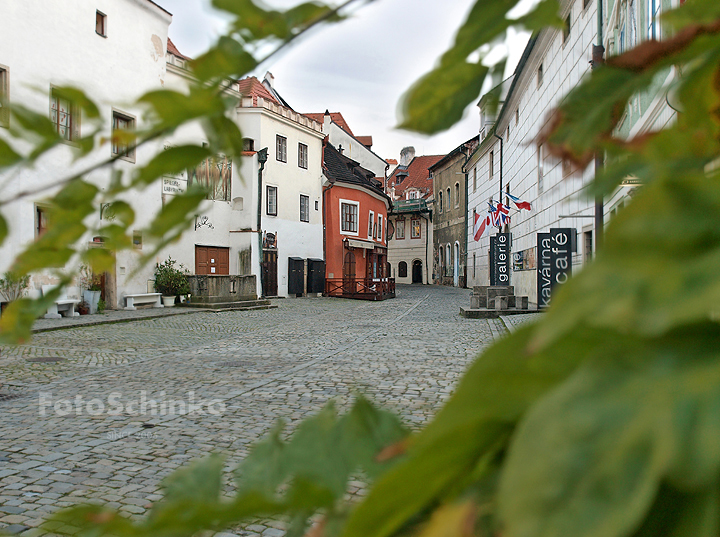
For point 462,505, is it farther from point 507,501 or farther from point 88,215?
point 88,215

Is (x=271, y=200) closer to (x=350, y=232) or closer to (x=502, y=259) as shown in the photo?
A: (x=350, y=232)

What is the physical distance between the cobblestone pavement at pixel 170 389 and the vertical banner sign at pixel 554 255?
1615 mm

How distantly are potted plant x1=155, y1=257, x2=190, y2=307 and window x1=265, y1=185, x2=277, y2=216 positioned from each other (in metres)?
6.24

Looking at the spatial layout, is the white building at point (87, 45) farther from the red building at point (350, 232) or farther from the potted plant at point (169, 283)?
the red building at point (350, 232)

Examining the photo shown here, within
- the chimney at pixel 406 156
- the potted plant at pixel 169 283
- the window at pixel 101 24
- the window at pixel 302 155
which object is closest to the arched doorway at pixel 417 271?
the chimney at pixel 406 156

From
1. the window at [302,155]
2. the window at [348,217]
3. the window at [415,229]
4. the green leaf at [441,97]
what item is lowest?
the green leaf at [441,97]

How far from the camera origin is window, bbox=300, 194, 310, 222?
25.8 meters

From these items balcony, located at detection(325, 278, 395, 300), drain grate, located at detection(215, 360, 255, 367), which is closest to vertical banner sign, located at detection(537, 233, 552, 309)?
drain grate, located at detection(215, 360, 255, 367)

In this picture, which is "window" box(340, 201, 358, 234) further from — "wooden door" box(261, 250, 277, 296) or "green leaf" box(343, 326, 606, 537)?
"green leaf" box(343, 326, 606, 537)

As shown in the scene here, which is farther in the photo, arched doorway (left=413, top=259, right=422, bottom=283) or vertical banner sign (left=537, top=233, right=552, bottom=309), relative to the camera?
arched doorway (left=413, top=259, right=422, bottom=283)

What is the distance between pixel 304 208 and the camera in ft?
85.4

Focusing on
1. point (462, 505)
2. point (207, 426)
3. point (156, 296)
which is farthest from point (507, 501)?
point (156, 296)

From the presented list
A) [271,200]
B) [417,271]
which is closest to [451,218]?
[417,271]

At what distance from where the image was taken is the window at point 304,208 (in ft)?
84.8
